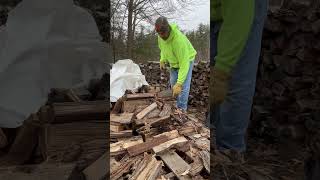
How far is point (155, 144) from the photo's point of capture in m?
2.50

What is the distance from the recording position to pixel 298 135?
4.21 ft

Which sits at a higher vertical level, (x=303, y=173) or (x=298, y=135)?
(x=298, y=135)

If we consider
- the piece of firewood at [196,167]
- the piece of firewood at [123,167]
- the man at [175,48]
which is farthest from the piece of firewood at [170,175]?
the man at [175,48]

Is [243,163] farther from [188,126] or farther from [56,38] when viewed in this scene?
[188,126]

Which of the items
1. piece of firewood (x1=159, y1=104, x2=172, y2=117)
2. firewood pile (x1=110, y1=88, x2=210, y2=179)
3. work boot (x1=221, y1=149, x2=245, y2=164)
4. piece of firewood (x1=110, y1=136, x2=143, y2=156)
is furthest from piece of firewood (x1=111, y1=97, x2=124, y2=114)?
work boot (x1=221, y1=149, x2=245, y2=164)

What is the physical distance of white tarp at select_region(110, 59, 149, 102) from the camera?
4.22m

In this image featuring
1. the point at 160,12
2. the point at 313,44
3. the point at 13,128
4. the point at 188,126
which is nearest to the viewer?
the point at 313,44

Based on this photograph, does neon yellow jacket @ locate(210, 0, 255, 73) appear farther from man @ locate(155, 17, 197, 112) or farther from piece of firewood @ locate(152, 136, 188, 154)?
man @ locate(155, 17, 197, 112)

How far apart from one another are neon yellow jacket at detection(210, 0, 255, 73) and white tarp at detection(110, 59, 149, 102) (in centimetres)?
289

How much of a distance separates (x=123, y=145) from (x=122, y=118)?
71cm

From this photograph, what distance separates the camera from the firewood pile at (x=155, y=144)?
7.25 feet

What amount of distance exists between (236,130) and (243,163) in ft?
0.48

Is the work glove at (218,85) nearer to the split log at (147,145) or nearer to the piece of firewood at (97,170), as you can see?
the piece of firewood at (97,170)

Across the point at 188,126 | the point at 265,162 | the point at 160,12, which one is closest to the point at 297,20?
the point at 265,162
